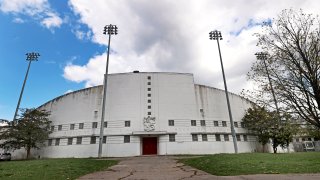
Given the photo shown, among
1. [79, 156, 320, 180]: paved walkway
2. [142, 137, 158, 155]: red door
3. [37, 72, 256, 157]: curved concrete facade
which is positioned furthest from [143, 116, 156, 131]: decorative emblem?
[79, 156, 320, 180]: paved walkway

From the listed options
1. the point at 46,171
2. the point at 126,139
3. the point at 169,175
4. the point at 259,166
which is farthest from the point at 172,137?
the point at 46,171

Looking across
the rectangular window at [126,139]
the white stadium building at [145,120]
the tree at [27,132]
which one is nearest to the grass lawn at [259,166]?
the white stadium building at [145,120]

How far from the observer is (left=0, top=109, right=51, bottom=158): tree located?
3128 centimetres

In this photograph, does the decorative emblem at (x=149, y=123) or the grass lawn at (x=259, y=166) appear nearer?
the grass lawn at (x=259, y=166)

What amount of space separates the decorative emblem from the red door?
4.89 ft

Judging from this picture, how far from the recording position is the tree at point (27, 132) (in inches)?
1232

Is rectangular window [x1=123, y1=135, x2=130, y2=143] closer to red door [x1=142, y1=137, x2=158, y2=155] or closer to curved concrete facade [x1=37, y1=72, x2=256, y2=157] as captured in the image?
curved concrete facade [x1=37, y1=72, x2=256, y2=157]

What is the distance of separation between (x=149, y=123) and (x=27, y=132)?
52.1ft

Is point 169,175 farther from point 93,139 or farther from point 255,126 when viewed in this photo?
point 255,126

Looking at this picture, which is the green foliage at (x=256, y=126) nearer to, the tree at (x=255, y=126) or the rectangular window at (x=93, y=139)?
the tree at (x=255, y=126)

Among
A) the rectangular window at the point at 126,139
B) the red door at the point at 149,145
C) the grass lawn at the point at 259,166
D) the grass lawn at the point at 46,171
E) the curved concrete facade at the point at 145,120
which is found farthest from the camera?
the red door at the point at 149,145

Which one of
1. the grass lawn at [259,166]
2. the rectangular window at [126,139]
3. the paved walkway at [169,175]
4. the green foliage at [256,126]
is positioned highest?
the green foliage at [256,126]

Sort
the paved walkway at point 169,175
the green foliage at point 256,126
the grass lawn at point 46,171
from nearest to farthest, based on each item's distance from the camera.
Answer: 1. the paved walkway at point 169,175
2. the grass lawn at point 46,171
3. the green foliage at point 256,126

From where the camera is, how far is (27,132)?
3158 cm
